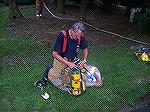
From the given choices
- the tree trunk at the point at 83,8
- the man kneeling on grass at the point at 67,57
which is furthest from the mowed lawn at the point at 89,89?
the tree trunk at the point at 83,8

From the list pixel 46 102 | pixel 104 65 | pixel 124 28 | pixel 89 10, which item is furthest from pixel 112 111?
pixel 89 10

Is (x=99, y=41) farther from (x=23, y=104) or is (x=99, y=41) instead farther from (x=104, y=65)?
(x=23, y=104)

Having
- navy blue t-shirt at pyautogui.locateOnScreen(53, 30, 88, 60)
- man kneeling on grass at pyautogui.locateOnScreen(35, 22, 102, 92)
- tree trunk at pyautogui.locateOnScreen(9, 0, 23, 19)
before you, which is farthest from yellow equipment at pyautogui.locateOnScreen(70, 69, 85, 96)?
tree trunk at pyautogui.locateOnScreen(9, 0, 23, 19)

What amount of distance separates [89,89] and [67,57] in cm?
81

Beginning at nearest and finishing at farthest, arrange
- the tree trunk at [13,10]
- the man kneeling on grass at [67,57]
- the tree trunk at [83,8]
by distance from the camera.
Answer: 1. the man kneeling on grass at [67,57]
2. the tree trunk at [83,8]
3. the tree trunk at [13,10]

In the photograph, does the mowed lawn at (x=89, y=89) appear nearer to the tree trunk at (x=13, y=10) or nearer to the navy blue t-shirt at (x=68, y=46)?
the navy blue t-shirt at (x=68, y=46)

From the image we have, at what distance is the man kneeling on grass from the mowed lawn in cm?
15

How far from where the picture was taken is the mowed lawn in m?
6.58

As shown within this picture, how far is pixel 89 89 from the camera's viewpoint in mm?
7070

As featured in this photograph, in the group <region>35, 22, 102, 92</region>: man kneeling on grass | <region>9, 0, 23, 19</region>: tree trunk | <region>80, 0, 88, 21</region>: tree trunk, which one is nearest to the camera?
<region>35, 22, 102, 92</region>: man kneeling on grass

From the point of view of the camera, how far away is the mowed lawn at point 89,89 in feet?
21.6

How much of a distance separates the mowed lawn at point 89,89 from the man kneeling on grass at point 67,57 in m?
0.15

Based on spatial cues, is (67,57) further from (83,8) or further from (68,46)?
(83,8)

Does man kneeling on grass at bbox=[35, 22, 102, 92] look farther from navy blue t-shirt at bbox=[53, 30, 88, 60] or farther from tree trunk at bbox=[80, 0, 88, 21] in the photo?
tree trunk at bbox=[80, 0, 88, 21]
